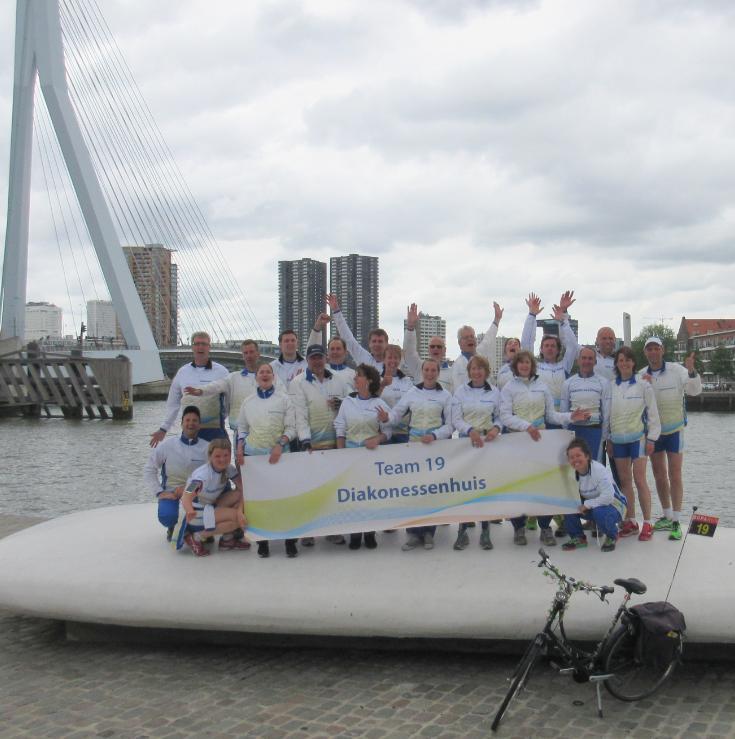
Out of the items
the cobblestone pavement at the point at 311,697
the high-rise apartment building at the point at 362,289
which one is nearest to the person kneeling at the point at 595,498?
the cobblestone pavement at the point at 311,697

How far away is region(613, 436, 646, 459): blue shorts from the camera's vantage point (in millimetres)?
6699

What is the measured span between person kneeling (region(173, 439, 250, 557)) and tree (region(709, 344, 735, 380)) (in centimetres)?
9628

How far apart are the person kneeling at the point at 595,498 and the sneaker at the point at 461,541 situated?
732 mm

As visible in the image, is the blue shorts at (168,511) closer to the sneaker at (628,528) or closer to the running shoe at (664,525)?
the sneaker at (628,528)

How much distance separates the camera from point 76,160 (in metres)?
35.3

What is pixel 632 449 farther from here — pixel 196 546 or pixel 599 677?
pixel 196 546

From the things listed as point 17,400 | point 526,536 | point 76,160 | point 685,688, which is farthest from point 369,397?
point 17,400

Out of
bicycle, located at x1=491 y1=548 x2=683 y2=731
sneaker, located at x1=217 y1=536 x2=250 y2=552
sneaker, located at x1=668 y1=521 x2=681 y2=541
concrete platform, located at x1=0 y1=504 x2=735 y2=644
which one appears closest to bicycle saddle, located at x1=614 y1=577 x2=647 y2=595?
bicycle, located at x1=491 y1=548 x2=683 y2=731

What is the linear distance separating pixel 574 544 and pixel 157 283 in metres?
49.7

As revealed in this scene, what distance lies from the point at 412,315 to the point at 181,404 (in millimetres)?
2400

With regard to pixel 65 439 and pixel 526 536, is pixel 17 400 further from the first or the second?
pixel 526 536

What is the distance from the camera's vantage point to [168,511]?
6.54 m

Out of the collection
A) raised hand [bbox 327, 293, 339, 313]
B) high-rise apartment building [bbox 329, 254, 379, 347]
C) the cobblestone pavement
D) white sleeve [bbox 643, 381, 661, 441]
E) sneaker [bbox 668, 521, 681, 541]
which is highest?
high-rise apartment building [bbox 329, 254, 379, 347]

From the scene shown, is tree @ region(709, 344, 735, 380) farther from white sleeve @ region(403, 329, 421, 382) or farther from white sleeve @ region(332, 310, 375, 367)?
white sleeve @ region(332, 310, 375, 367)
